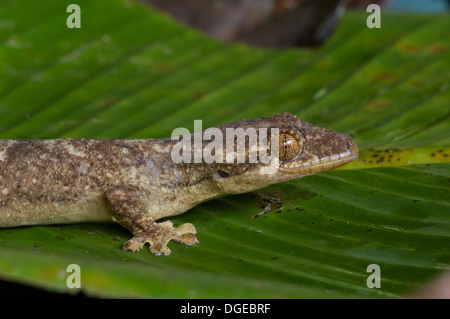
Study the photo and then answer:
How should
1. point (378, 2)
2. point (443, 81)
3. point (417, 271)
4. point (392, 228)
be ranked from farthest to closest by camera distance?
1. point (378, 2)
2. point (443, 81)
3. point (392, 228)
4. point (417, 271)

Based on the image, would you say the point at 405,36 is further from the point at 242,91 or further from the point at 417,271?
the point at 417,271

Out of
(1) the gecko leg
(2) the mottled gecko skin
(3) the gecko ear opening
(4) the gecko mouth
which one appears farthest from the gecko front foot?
(4) the gecko mouth

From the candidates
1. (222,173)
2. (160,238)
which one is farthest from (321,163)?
(160,238)

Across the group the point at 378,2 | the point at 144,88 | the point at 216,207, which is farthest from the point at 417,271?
the point at 378,2

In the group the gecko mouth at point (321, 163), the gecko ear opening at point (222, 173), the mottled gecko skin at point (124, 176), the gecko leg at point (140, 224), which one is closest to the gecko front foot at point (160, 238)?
the gecko leg at point (140, 224)

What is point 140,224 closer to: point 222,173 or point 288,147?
point 222,173

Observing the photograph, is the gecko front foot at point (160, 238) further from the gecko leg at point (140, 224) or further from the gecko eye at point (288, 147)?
the gecko eye at point (288, 147)

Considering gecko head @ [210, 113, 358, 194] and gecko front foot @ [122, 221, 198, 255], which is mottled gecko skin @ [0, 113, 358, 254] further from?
gecko front foot @ [122, 221, 198, 255]
